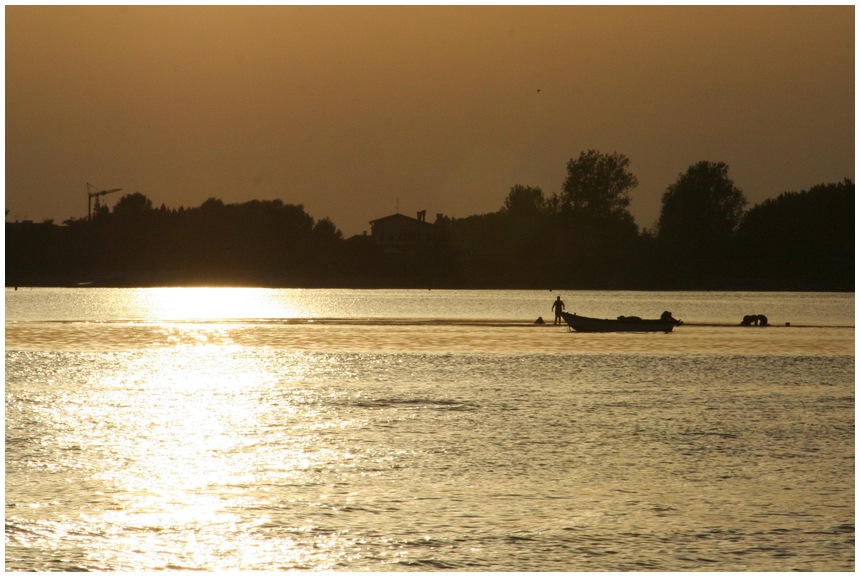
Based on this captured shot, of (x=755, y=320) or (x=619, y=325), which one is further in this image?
(x=755, y=320)

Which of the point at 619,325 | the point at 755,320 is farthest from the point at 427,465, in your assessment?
the point at 755,320

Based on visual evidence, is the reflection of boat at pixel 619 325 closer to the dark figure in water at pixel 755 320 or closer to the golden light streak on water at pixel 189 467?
the dark figure in water at pixel 755 320

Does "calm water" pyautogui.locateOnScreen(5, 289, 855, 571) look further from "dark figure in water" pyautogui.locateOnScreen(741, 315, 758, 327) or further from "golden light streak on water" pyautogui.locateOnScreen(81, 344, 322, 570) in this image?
"dark figure in water" pyautogui.locateOnScreen(741, 315, 758, 327)

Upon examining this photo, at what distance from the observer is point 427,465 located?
26500 mm

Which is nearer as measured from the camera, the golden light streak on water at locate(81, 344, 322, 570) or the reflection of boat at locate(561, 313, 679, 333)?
the golden light streak on water at locate(81, 344, 322, 570)

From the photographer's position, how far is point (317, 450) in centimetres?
2869

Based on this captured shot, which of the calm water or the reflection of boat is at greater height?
the reflection of boat

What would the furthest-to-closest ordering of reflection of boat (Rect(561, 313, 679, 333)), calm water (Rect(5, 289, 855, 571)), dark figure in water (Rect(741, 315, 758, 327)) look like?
dark figure in water (Rect(741, 315, 758, 327)) < reflection of boat (Rect(561, 313, 679, 333)) < calm water (Rect(5, 289, 855, 571))

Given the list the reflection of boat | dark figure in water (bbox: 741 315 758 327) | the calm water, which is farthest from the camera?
dark figure in water (bbox: 741 315 758 327)

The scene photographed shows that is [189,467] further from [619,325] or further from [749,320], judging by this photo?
[749,320]

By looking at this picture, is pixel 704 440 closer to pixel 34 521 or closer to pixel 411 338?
pixel 34 521

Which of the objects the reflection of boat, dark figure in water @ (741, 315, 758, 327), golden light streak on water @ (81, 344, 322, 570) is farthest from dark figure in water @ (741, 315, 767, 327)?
golden light streak on water @ (81, 344, 322, 570)

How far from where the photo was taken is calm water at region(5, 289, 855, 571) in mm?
19594

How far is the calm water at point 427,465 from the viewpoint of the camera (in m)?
19.6
